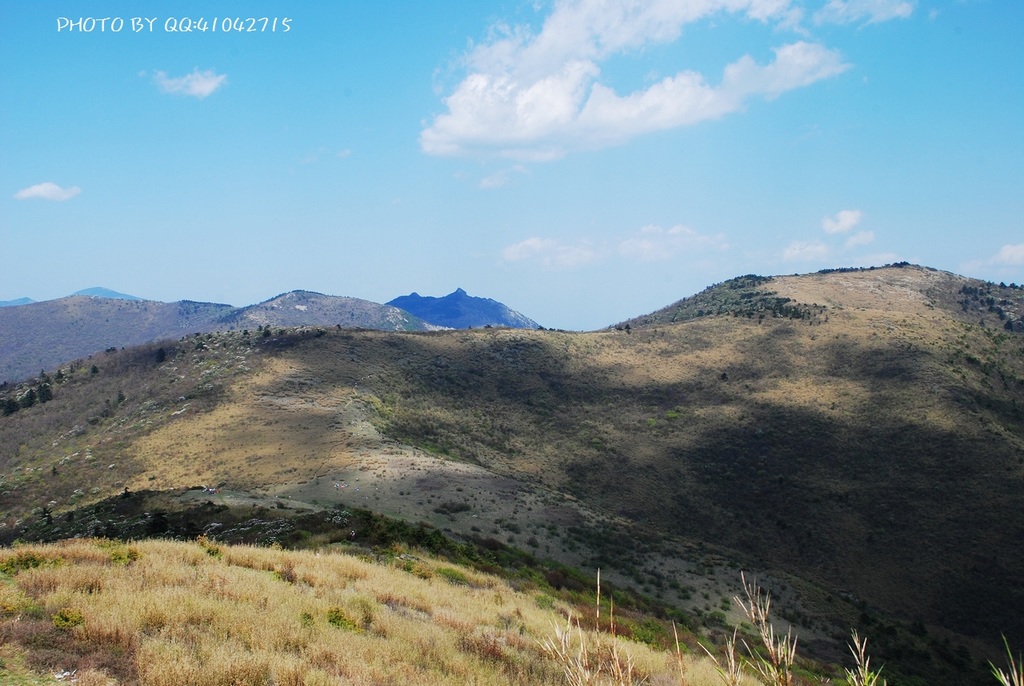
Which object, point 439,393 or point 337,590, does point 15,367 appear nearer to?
point 439,393

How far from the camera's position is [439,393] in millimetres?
70688

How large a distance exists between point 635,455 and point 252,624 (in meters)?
53.0

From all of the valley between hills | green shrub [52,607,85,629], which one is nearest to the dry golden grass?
green shrub [52,607,85,629]

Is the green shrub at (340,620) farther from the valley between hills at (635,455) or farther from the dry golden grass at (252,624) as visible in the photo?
the valley between hills at (635,455)

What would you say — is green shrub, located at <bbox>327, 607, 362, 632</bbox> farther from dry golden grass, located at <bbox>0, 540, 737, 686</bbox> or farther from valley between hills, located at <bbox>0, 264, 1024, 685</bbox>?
valley between hills, located at <bbox>0, 264, 1024, 685</bbox>

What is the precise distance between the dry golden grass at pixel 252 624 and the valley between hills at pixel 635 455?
8950mm

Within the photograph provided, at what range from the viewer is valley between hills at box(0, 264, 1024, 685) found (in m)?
34.6

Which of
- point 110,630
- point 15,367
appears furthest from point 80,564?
point 15,367

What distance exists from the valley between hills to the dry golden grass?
8.95 metres

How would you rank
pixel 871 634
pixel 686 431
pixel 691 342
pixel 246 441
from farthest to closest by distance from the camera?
pixel 691 342 → pixel 686 431 → pixel 246 441 → pixel 871 634

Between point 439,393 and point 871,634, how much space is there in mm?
49165

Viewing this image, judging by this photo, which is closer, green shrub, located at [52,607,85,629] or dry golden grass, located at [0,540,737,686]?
dry golden grass, located at [0,540,737,686]

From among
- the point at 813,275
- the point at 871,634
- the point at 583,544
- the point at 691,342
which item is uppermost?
the point at 813,275

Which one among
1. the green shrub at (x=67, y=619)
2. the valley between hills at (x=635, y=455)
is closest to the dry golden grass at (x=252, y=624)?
the green shrub at (x=67, y=619)
